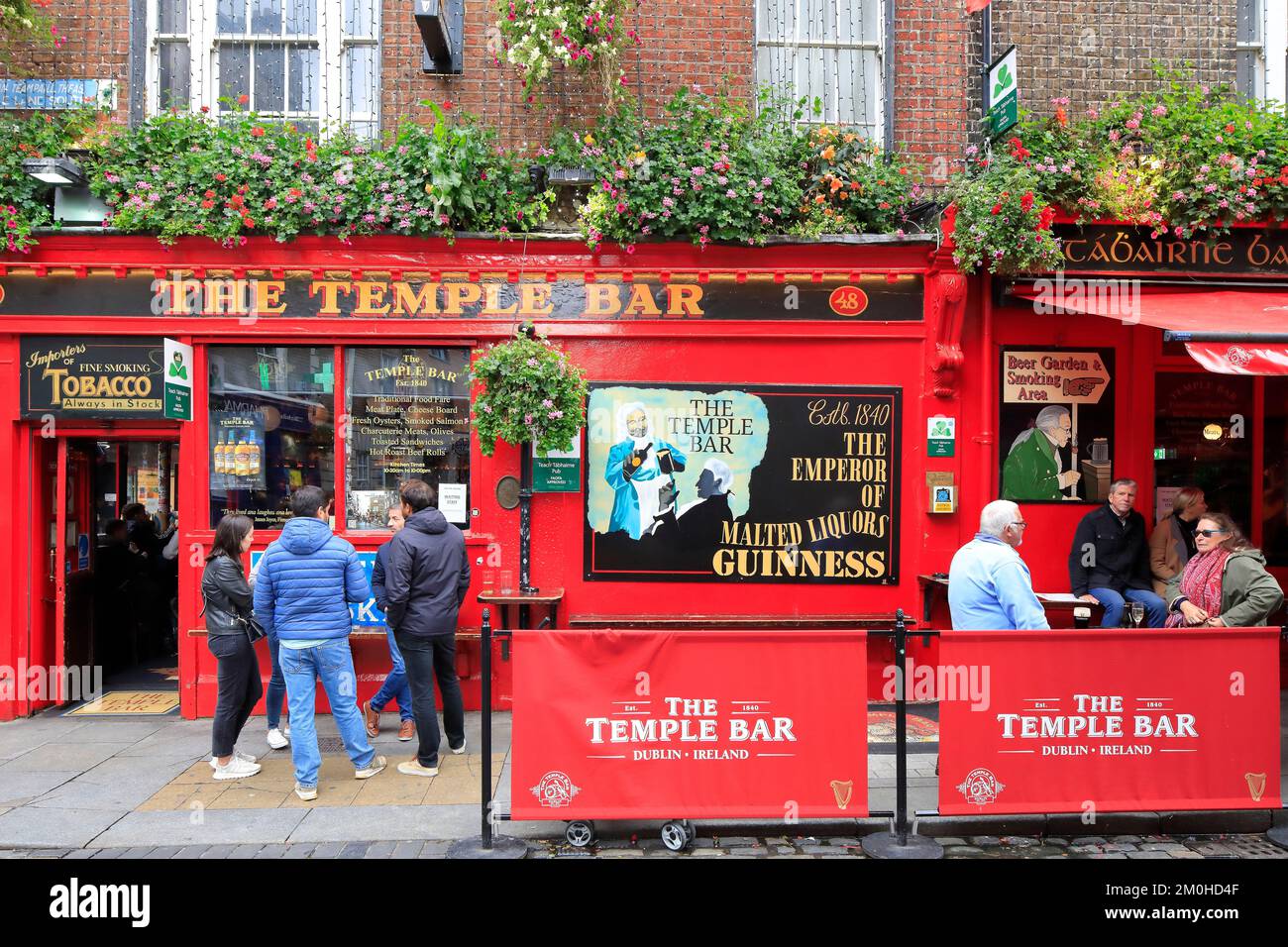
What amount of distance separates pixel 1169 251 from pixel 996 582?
14.0 feet

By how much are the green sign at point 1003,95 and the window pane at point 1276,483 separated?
3869 millimetres

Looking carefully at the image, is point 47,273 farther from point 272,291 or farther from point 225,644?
point 225,644

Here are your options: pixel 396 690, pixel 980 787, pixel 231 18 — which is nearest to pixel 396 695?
pixel 396 690

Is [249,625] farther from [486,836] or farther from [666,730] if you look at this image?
[666,730]

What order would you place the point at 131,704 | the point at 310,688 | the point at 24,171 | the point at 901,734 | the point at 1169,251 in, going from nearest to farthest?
the point at 901,734 < the point at 310,688 < the point at 24,171 < the point at 1169,251 < the point at 131,704

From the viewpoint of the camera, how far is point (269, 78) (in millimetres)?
8203

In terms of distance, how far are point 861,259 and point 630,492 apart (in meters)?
2.90

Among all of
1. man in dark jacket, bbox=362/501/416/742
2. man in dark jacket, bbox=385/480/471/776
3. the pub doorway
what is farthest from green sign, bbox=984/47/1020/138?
the pub doorway

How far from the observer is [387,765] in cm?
630

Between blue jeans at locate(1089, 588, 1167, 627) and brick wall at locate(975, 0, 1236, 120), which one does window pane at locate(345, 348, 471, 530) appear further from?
brick wall at locate(975, 0, 1236, 120)

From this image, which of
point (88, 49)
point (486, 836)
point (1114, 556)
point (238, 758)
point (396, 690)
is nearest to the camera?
point (486, 836)

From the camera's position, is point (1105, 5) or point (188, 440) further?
point (1105, 5)

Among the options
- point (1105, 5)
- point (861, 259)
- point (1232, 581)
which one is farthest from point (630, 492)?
point (1105, 5)

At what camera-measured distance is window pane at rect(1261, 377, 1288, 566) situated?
859 centimetres
